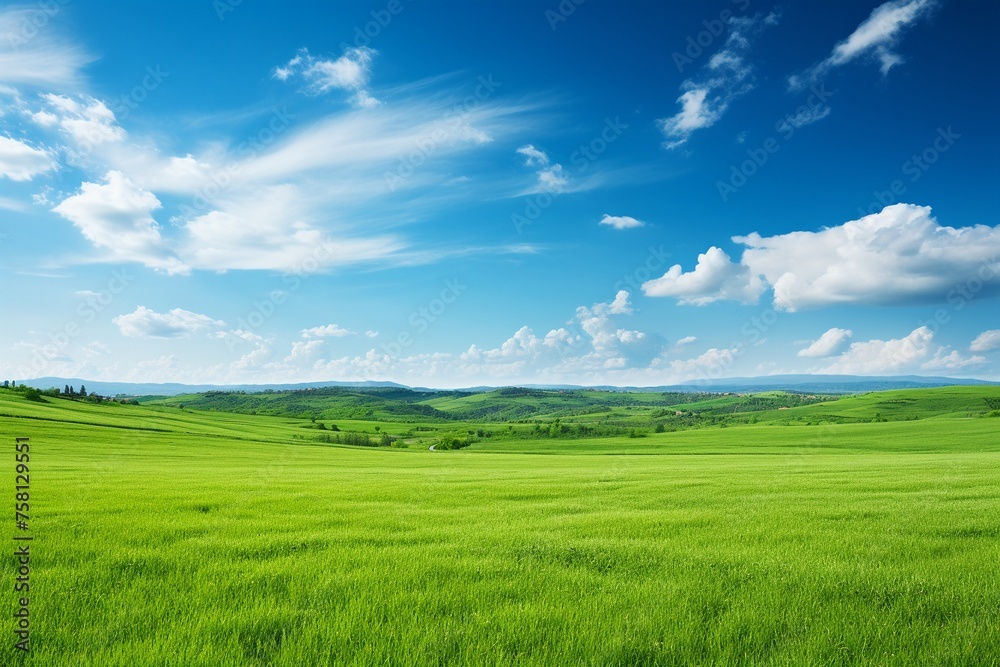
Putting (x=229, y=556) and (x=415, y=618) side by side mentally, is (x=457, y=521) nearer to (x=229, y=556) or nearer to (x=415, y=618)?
(x=229, y=556)

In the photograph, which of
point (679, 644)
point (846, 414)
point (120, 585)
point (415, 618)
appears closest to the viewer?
point (679, 644)

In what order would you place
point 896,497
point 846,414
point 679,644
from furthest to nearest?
point 846,414 < point 896,497 < point 679,644

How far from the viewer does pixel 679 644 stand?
4945mm

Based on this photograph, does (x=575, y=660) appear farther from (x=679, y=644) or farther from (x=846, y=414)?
(x=846, y=414)

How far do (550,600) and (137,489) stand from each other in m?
13.1

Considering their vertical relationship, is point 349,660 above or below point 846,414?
above

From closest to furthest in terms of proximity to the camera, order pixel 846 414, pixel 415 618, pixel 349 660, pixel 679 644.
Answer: pixel 349 660, pixel 679 644, pixel 415 618, pixel 846 414

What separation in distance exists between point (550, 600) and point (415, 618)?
147 cm

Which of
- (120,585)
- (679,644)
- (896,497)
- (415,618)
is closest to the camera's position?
(679,644)

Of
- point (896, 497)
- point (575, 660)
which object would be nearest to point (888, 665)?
point (575, 660)

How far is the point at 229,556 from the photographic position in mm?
7285

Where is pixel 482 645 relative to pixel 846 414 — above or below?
above

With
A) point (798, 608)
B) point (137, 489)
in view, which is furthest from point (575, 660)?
point (137, 489)

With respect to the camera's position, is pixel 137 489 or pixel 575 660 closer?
pixel 575 660
